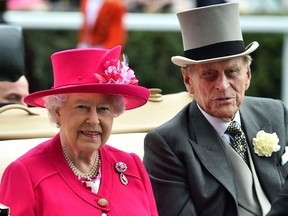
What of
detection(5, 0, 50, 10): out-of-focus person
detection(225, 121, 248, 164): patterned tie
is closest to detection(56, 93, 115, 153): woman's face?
detection(225, 121, 248, 164): patterned tie

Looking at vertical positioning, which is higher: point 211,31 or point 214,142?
point 211,31

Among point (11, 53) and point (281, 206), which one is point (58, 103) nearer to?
point (281, 206)

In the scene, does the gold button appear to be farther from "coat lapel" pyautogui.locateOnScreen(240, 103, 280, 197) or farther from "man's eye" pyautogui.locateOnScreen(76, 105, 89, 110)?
"coat lapel" pyautogui.locateOnScreen(240, 103, 280, 197)

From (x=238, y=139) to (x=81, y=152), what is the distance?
0.90 meters

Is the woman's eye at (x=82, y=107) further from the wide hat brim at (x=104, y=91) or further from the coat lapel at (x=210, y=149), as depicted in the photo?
the coat lapel at (x=210, y=149)

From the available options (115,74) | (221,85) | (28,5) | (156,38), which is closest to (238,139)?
(221,85)

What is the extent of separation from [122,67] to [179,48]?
7743 mm

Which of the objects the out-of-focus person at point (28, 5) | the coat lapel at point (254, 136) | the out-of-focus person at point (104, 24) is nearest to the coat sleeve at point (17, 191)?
the coat lapel at point (254, 136)

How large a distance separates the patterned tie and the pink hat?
2.14 ft

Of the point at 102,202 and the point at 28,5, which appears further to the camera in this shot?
the point at 28,5

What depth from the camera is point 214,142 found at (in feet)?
16.7

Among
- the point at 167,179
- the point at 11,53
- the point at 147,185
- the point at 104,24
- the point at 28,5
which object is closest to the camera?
the point at 147,185

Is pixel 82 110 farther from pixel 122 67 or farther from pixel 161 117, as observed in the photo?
pixel 161 117

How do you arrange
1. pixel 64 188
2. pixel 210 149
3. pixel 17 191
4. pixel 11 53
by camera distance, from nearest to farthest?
pixel 17 191, pixel 64 188, pixel 210 149, pixel 11 53
